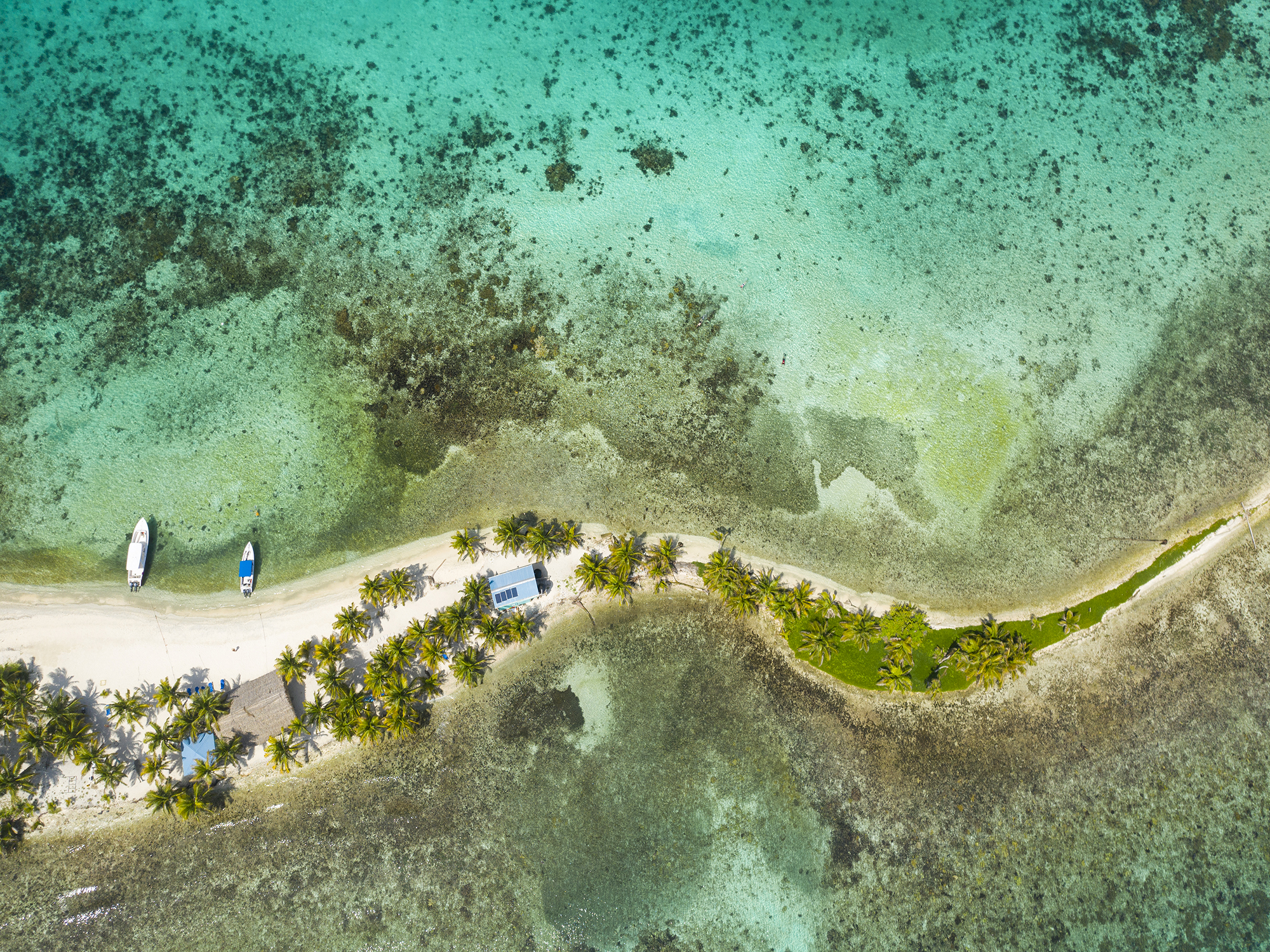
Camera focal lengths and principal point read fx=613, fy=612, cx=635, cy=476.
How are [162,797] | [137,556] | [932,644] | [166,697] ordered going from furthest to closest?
[932,644], [137,556], [166,697], [162,797]

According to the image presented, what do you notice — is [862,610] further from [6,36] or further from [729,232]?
[6,36]

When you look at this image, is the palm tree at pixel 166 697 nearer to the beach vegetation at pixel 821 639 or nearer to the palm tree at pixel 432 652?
the palm tree at pixel 432 652

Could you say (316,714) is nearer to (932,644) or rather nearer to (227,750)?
(227,750)

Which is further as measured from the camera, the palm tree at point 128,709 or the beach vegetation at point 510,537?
the beach vegetation at point 510,537

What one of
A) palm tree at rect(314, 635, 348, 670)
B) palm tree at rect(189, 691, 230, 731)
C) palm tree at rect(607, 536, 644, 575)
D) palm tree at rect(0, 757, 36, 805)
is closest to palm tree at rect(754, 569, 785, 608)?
A: palm tree at rect(607, 536, 644, 575)

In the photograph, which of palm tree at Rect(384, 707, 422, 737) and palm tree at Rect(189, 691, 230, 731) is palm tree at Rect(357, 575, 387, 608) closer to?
palm tree at Rect(384, 707, 422, 737)

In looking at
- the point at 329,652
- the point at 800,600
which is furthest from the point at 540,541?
the point at 800,600

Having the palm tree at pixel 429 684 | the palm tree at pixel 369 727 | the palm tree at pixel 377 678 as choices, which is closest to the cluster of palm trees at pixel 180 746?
the palm tree at pixel 369 727
